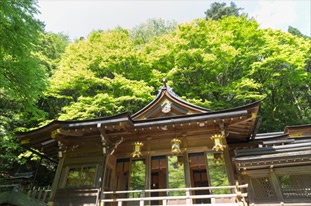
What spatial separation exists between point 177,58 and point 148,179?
505 inches

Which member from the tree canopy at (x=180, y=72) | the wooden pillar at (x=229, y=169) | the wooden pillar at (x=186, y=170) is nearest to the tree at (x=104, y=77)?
the tree canopy at (x=180, y=72)

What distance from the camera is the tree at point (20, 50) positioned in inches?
420

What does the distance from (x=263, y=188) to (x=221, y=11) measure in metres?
33.3

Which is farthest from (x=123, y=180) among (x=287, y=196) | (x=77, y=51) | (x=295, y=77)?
(x=295, y=77)

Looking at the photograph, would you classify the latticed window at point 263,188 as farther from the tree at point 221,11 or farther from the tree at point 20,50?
the tree at point 221,11

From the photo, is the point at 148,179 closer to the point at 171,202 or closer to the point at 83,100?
the point at 171,202

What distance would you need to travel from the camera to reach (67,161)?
10.1 m

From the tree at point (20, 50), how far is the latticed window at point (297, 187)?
14.1 metres

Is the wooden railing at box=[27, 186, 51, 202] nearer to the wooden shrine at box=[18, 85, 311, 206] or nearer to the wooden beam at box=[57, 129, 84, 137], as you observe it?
the wooden shrine at box=[18, 85, 311, 206]

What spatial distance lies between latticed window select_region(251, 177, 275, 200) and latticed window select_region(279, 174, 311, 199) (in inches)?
18.9

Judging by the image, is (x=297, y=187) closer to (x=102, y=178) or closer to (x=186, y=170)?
(x=186, y=170)

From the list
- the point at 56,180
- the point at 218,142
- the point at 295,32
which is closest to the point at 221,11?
the point at 295,32

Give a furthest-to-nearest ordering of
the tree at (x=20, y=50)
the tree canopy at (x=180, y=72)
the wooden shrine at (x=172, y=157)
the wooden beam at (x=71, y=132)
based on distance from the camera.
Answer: the tree canopy at (x=180, y=72) < the tree at (x=20, y=50) < the wooden beam at (x=71, y=132) < the wooden shrine at (x=172, y=157)

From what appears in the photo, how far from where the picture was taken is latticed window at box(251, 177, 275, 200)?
7938 millimetres
